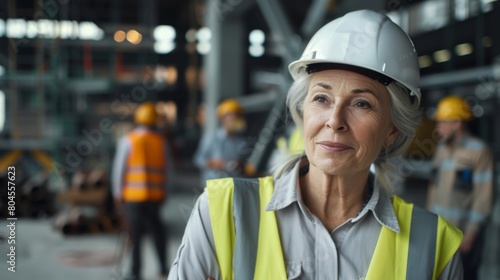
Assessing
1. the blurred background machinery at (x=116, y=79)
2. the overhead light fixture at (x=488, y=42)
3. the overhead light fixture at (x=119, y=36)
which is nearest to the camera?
the overhead light fixture at (x=488, y=42)

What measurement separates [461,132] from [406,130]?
2.92 m

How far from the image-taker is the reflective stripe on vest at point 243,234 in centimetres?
130

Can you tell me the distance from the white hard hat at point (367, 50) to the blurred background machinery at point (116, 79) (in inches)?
146

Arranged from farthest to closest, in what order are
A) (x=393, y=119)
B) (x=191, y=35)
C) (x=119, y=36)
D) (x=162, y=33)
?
1. (x=191, y=35)
2. (x=162, y=33)
3. (x=119, y=36)
4. (x=393, y=119)

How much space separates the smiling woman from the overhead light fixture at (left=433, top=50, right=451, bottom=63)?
4.30 metres

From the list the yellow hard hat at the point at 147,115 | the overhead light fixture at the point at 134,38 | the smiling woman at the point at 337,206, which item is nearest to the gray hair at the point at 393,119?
the smiling woman at the point at 337,206

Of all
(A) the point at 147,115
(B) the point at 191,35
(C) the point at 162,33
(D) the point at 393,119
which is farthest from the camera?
(B) the point at 191,35

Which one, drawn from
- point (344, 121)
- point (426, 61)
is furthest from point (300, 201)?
point (426, 61)

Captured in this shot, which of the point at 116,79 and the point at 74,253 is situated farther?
the point at 116,79

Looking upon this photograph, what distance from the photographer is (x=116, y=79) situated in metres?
10.4

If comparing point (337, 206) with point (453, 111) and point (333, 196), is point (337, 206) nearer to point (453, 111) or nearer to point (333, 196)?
point (333, 196)

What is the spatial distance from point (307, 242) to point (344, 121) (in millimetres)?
297

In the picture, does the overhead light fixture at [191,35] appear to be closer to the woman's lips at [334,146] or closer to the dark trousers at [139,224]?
the dark trousers at [139,224]

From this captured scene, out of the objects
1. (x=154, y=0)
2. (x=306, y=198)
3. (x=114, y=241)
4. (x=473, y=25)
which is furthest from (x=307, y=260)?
(x=154, y=0)
